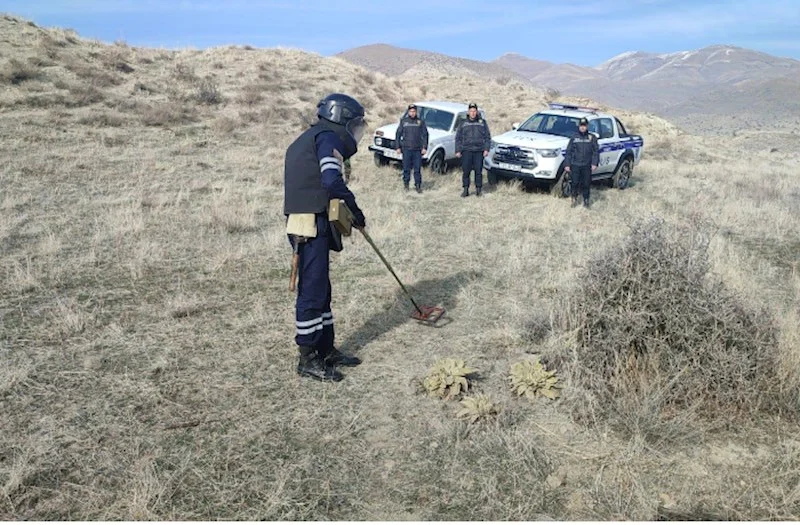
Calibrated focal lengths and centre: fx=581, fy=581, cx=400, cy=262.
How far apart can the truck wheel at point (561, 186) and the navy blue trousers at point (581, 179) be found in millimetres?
471

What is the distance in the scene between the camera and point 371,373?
462 cm

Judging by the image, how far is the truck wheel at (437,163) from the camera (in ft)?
44.8

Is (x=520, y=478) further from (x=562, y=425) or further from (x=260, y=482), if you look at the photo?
(x=260, y=482)

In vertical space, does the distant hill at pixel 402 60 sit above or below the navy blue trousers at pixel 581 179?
above

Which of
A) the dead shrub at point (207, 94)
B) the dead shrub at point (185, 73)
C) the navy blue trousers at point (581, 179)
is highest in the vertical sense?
the dead shrub at point (185, 73)

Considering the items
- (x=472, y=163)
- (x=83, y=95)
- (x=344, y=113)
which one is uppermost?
(x=83, y=95)

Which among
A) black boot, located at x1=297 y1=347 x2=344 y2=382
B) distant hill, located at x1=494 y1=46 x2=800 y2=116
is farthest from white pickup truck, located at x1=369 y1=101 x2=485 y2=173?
distant hill, located at x1=494 y1=46 x2=800 y2=116

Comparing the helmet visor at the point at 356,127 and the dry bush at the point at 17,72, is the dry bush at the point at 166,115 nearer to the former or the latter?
the dry bush at the point at 17,72

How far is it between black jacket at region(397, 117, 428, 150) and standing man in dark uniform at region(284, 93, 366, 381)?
24.5ft

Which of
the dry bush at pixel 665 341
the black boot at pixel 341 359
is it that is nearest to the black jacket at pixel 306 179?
the black boot at pixel 341 359

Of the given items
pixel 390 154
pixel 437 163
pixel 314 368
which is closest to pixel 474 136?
pixel 437 163

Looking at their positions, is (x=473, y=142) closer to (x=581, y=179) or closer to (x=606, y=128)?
(x=581, y=179)

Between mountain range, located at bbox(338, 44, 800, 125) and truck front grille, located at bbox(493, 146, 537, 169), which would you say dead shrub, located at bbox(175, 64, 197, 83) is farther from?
mountain range, located at bbox(338, 44, 800, 125)

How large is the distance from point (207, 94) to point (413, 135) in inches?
531
